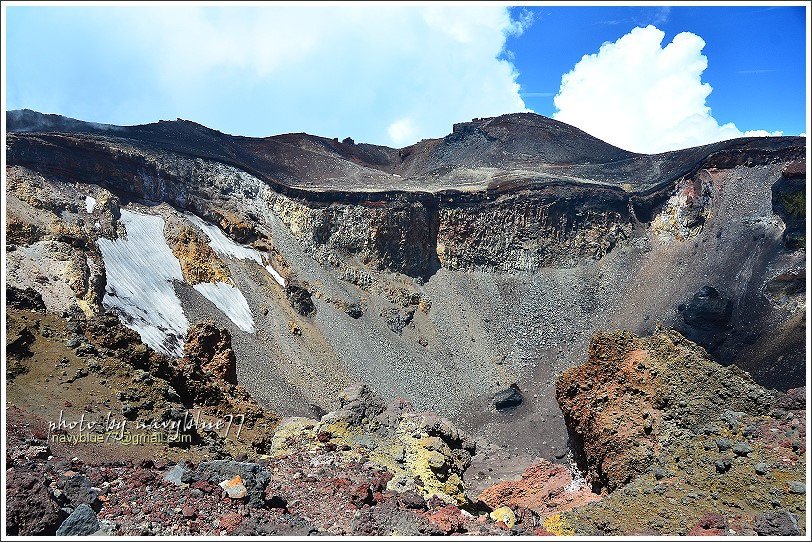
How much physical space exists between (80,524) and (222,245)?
124 ft

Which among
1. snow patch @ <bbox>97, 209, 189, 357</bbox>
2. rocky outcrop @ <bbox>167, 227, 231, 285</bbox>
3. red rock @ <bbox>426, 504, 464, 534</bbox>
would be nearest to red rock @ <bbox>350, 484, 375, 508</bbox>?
red rock @ <bbox>426, 504, 464, 534</bbox>

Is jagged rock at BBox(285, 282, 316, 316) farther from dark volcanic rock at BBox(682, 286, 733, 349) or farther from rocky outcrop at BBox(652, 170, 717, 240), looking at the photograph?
rocky outcrop at BBox(652, 170, 717, 240)

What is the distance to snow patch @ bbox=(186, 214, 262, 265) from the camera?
41188 mm

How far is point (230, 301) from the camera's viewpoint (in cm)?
3609

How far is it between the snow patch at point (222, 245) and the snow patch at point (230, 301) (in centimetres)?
480

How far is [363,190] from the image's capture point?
5022 cm

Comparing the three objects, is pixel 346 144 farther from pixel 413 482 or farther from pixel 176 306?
pixel 413 482

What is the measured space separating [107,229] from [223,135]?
108 ft

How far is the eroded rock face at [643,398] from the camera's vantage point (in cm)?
1161

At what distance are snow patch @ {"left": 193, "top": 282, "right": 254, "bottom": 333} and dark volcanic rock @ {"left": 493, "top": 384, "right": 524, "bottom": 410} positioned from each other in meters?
17.9

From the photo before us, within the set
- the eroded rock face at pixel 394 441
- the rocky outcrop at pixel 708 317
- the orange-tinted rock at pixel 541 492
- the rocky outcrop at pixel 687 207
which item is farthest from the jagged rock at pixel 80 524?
the rocky outcrop at pixel 687 207

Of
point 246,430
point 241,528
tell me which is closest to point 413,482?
point 241,528

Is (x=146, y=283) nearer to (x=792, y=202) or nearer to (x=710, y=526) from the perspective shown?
(x=710, y=526)

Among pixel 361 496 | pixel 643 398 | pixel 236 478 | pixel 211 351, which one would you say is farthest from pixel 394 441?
pixel 211 351
